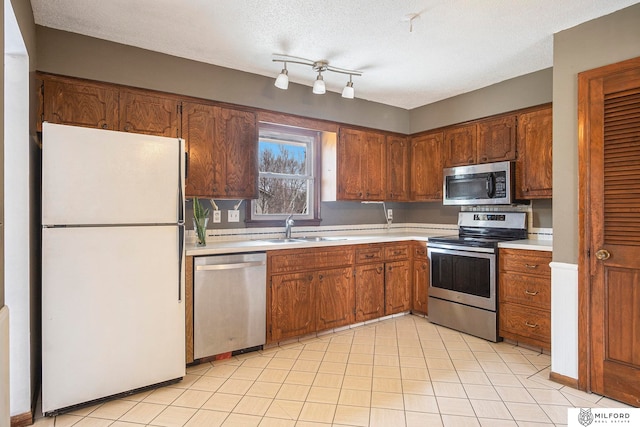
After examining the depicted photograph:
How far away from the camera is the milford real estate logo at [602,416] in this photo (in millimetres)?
2080

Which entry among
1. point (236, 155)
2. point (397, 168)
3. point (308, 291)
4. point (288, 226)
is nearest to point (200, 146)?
point (236, 155)

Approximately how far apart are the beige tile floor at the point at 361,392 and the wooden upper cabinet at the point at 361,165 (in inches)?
65.1

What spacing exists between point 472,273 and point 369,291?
3.28ft

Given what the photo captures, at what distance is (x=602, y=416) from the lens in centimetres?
215

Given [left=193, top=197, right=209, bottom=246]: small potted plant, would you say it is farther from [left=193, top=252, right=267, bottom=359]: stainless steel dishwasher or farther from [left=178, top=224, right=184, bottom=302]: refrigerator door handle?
[left=178, top=224, right=184, bottom=302]: refrigerator door handle

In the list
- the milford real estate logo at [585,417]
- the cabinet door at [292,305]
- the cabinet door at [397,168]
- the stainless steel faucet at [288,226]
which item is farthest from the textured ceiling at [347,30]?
the milford real estate logo at [585,417]

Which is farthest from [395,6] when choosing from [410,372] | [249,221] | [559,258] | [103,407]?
[103,407]

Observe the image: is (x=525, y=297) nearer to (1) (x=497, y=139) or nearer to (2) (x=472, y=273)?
(2) (x=472, y=273)

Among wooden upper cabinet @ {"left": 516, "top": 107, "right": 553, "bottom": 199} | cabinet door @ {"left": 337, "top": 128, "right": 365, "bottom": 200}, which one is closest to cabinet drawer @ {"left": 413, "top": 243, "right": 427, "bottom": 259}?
cabinet door @ {"left": 337, "top": 128, "right": 365, "bottom": 200}

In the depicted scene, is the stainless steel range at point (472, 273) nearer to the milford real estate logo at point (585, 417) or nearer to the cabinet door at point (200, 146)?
the milford real estate logo at point (585, 417)

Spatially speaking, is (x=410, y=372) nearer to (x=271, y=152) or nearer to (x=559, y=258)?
(x=559, y=258)

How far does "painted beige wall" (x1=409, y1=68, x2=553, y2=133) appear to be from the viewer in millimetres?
3359

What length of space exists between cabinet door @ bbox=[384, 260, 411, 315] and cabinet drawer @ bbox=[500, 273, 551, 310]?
41.5 inches

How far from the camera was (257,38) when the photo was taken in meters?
2.75
